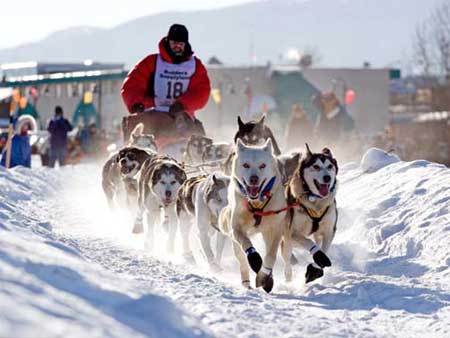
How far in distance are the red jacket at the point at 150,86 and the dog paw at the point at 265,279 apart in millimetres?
4698

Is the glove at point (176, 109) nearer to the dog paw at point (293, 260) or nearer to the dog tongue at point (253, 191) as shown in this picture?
the dog paw at point (293, 260)

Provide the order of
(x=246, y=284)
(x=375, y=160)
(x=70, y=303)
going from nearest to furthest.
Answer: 1. (x=70, y=303)
2. (x=246, y=284)
3. (x=375, y=160)

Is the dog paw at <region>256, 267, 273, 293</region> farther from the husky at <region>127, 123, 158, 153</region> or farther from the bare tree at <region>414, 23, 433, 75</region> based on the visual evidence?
the bare tree at <region>414, 23, 433, 75</region>

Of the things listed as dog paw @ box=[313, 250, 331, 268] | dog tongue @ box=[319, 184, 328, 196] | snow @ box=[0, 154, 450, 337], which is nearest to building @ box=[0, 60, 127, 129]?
snow @ box=[0, 154, 450, 337]

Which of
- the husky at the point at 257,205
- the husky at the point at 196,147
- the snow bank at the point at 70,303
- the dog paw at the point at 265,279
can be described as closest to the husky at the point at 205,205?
the husky at the point at 257,205

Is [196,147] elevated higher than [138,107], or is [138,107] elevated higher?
[138,107]

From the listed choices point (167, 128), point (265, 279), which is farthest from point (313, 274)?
point (167, 128)

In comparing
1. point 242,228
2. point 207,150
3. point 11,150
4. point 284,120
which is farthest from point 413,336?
point 284,120

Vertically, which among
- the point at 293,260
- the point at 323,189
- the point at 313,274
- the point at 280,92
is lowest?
the point at 293,260

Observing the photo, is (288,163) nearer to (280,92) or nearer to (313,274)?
(313,274)

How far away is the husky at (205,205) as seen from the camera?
7586mm

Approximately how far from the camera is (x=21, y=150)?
20.3m

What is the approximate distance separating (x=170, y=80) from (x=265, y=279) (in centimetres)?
498

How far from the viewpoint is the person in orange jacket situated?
11164mm
